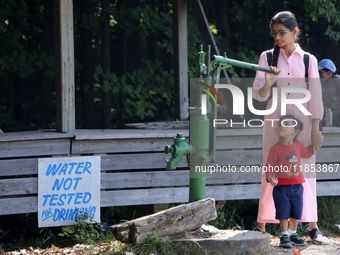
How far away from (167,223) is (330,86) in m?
4.03

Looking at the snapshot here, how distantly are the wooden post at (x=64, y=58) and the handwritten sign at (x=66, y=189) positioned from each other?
1.46 feet

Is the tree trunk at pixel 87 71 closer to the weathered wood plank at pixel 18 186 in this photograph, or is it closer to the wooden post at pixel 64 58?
the wooden post at pixel 64 58

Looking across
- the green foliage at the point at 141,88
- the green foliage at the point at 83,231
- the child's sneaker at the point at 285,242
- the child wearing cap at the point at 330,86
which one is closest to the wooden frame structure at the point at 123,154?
the green foliage at the point at 83,231

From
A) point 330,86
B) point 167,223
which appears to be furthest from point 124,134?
point 330,86

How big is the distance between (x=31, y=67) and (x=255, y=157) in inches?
200

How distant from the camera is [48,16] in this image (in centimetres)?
1041

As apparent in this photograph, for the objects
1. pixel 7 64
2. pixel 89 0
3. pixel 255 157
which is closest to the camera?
pixel 255 157

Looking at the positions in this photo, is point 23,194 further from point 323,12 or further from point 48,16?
point 48,16

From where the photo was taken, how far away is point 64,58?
5070 mm

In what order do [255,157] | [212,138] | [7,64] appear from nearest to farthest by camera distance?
[212,138]
[255,157]
[7,64]

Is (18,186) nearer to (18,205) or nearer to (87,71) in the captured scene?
(18,205)

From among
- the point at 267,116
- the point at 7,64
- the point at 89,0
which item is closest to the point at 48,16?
the point at 89,0

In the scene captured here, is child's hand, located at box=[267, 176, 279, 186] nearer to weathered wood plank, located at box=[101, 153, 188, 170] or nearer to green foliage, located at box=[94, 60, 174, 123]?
weathered wood plank, located at box=[101, 153, 188, 170]

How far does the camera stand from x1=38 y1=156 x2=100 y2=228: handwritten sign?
5012 millimetres
